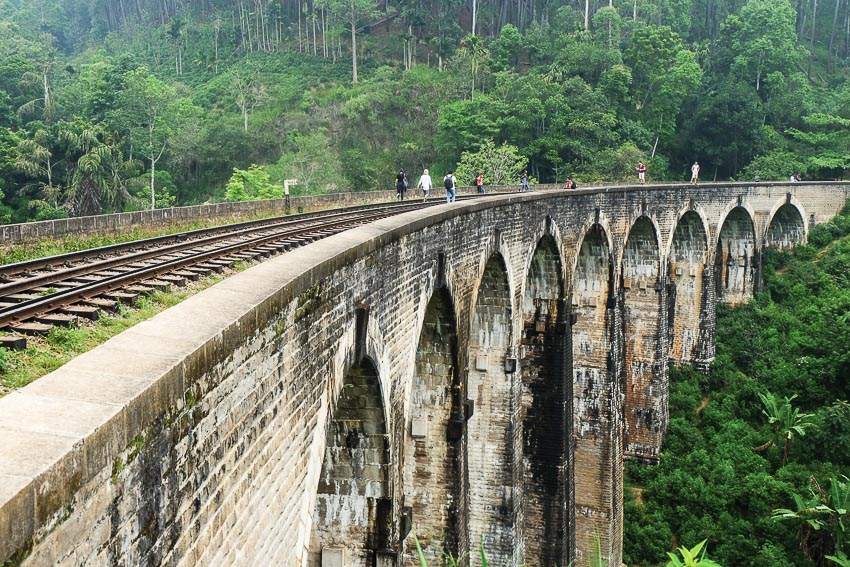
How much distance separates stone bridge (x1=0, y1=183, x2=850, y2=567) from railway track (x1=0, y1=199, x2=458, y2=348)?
4.18 feet

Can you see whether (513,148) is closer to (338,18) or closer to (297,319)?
(338,18)

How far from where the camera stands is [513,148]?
43344 mm

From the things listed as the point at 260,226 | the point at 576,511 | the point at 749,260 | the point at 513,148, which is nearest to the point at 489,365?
the point at 260,226

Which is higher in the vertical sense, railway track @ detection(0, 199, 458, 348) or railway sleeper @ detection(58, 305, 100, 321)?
railway track @ detection(0, 199, 458, 348)

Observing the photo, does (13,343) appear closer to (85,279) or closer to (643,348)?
(85,279)

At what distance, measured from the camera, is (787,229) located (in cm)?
3944

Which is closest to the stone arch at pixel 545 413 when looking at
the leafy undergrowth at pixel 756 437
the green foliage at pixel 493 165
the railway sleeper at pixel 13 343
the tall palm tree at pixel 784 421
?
the leafy undergrowth at pixel 756 437

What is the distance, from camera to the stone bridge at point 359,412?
324 cm

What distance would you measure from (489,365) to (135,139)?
3873 cm

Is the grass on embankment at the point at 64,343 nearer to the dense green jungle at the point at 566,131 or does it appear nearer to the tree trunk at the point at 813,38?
the dense green jungle at the point at 566,131

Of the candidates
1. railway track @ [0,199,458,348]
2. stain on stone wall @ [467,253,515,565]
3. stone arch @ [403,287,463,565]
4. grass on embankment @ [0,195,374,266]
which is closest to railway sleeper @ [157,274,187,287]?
railway track @ [0,199,458,348]

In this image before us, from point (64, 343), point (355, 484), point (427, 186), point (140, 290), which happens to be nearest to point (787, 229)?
point (427, 186)

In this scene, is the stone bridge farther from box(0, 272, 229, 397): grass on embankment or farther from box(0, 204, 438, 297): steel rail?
box(0, 204, 438, 297): steel rail

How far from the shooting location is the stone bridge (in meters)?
Answer: 3.24
